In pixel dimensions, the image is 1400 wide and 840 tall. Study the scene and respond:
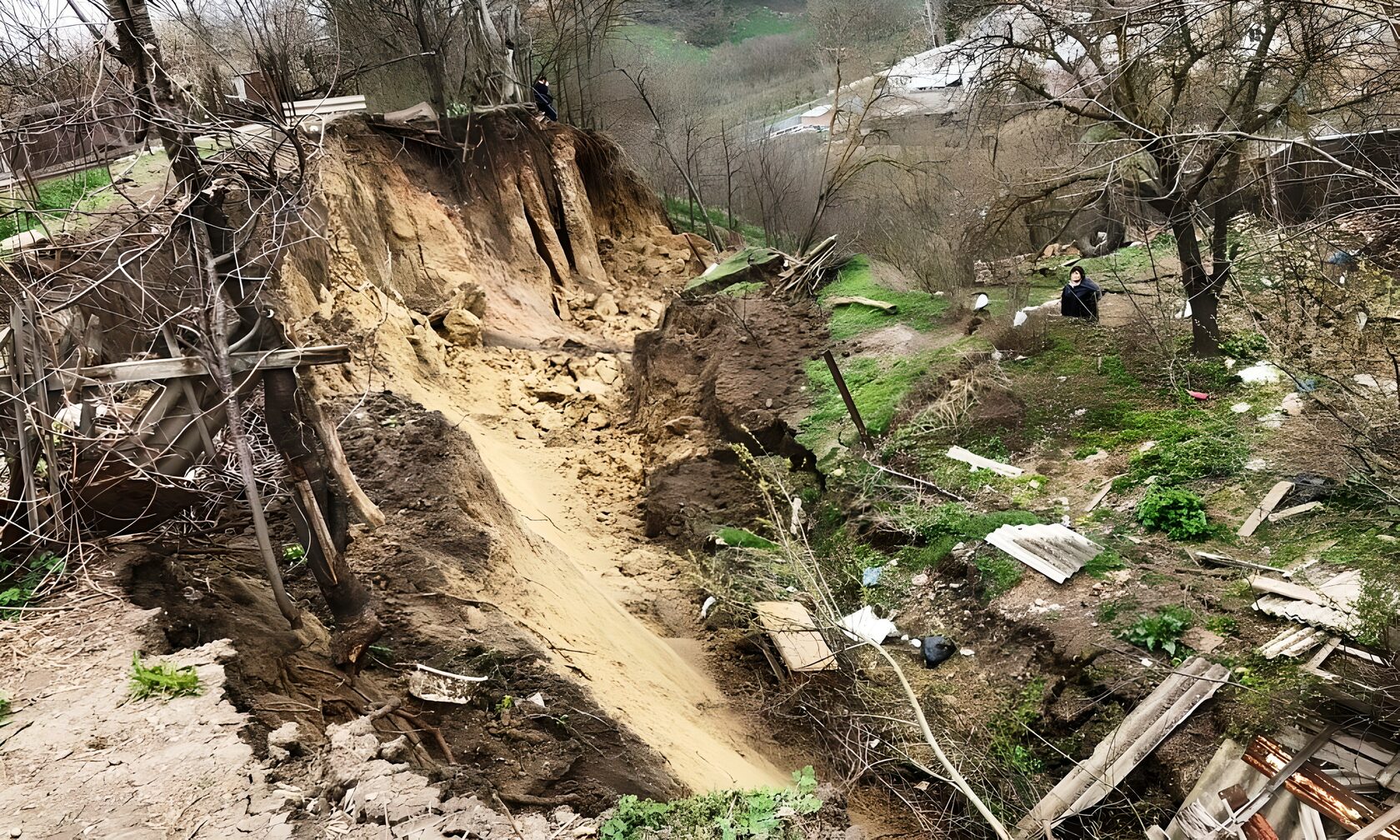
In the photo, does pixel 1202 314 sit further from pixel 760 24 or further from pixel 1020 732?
pixel 760 24

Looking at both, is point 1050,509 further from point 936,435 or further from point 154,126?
point 154,126

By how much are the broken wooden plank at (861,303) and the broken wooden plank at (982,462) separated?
14.9ft

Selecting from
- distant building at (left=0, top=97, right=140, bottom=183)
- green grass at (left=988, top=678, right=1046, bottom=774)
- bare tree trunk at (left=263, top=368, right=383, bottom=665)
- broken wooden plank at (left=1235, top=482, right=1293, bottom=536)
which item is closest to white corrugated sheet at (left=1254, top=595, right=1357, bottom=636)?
broken wooden plank at (left=1235, top=482, right=1293, bottom=536)

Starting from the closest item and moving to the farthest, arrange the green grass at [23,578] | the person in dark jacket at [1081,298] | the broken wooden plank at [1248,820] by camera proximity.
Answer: the broken wooden plank at [1248,820], the green grass at [23,578], the person in dark jacket at [1081,298]

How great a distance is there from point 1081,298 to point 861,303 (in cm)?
344

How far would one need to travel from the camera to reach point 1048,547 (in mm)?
6793

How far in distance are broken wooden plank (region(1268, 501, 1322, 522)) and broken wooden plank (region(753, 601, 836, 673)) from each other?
3637 millimetres

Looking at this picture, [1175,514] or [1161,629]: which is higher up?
[1175,514]

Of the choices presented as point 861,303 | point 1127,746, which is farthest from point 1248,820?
point 861,303

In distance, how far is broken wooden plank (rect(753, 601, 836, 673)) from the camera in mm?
6750

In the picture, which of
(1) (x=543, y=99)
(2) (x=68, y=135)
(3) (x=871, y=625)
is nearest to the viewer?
(2) (x=68, y=135)

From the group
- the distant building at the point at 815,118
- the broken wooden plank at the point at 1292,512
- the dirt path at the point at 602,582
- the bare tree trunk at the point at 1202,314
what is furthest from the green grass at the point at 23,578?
the distant building at the point at 815,118

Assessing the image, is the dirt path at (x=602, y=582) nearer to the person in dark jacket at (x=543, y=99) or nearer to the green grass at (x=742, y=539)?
the green grass at (x=742, y=539)

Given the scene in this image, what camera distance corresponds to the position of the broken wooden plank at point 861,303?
1291 centimetres
